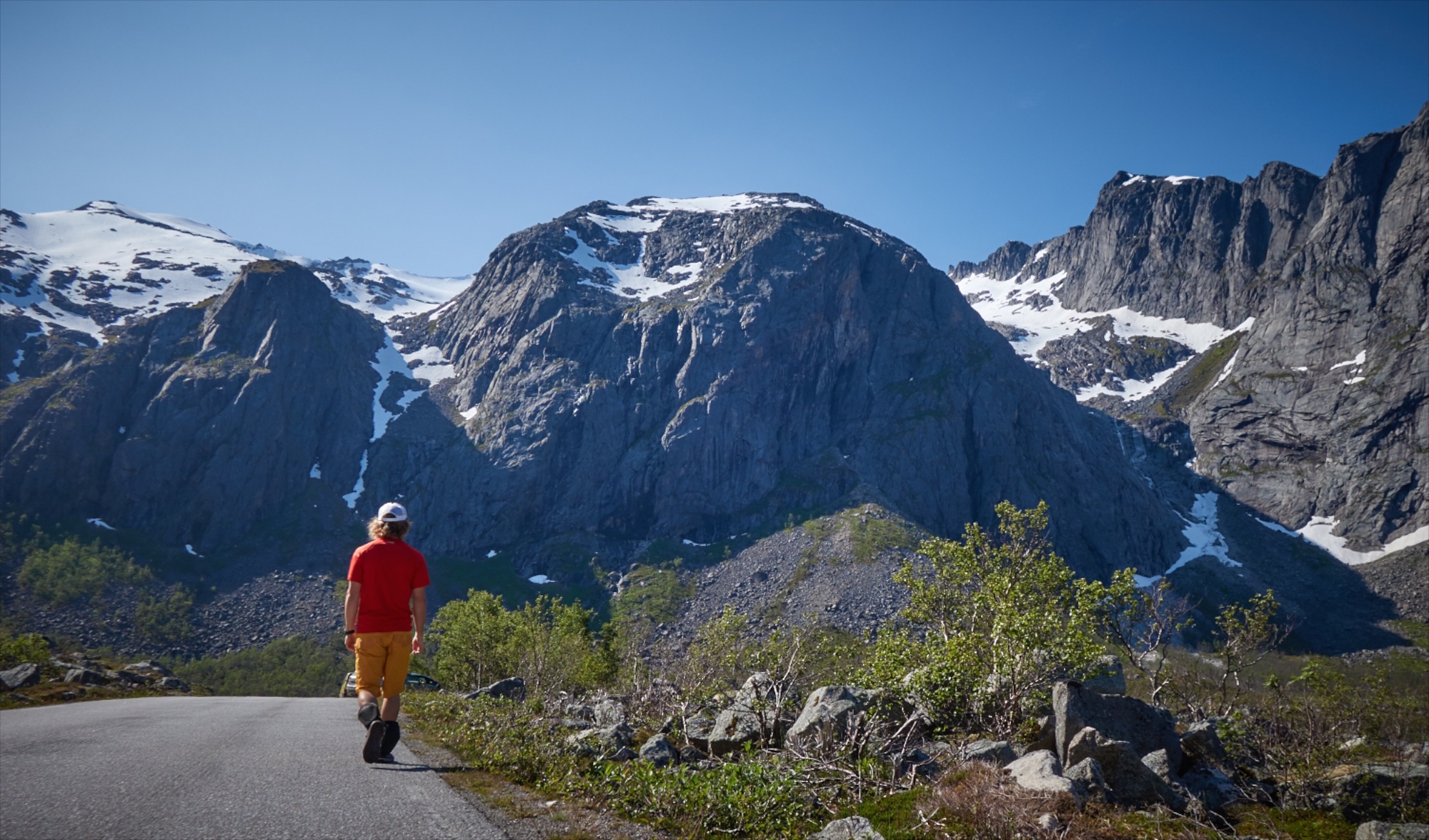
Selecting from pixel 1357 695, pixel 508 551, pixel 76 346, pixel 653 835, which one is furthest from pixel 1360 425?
pixel 76 346

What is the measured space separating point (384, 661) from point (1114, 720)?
44.9ft

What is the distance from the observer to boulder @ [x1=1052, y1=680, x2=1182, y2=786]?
1281 cm

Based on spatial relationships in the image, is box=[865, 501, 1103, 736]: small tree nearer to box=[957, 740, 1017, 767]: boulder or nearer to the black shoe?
box=[957, 740, 1017, 767]: boulder

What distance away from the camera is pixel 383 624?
32.4 ft

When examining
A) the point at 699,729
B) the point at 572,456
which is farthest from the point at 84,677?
the point at 572,456

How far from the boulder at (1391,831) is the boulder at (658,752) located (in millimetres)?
10544

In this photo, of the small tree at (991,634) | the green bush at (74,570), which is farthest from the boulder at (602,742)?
the green bush at (74,570)

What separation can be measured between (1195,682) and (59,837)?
3560 centimetres

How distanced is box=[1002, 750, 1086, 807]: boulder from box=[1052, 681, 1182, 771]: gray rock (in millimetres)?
2480

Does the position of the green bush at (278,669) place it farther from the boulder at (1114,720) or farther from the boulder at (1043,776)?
the boulder at (1043,776)

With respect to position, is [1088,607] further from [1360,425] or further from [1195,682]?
[1360,425]

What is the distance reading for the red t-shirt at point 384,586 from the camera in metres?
9.78

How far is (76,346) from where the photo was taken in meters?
185

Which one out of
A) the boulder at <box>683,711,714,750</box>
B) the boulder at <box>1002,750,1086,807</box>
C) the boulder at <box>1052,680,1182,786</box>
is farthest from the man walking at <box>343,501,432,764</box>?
the boulder at <box>1052,680,1182,786</box>
